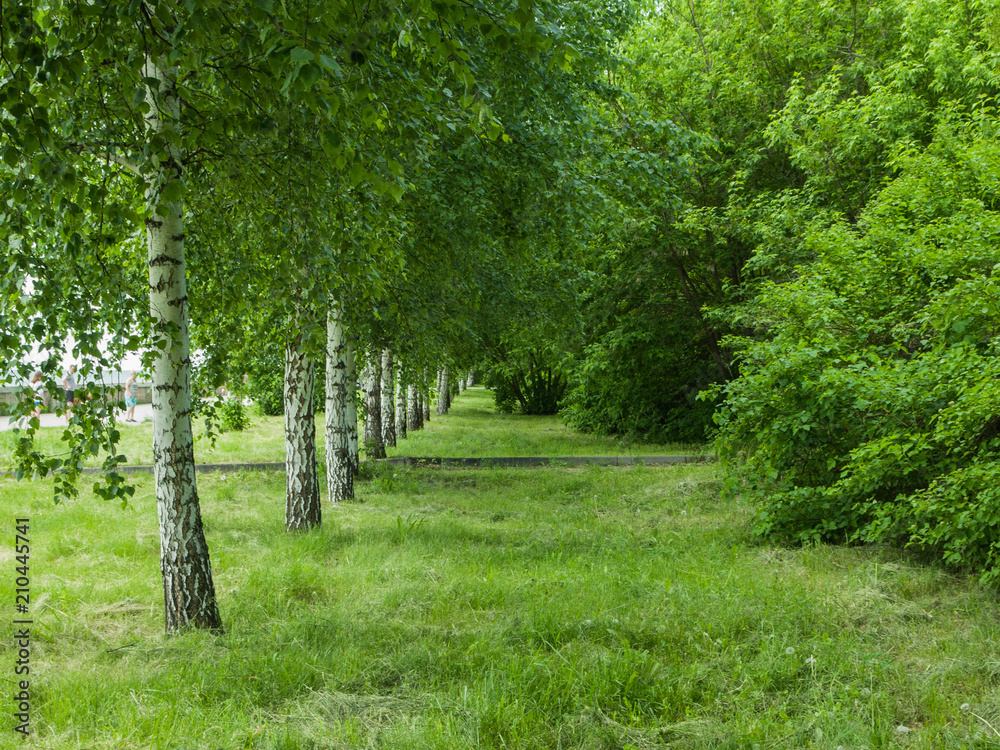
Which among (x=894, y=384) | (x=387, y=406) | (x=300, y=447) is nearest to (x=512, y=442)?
(x=387, y=406)

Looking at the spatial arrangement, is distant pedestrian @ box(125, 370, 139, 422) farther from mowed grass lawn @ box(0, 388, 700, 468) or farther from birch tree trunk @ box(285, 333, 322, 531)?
mowed grass lawn @ box(0, 388, 700, 468)

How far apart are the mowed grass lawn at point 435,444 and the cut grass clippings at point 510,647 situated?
783 centimetres

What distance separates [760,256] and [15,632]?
13.5 metres

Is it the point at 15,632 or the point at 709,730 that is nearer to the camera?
the point at 709,730

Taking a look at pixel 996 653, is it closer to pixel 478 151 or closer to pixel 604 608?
Result: pixel 604 608

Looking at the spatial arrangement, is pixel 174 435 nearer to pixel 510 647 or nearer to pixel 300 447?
pixel 510 647

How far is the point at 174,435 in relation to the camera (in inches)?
192

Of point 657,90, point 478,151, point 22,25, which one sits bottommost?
point 22,25

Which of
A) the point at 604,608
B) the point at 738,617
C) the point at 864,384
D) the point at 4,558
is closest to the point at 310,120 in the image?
the point at 604,608

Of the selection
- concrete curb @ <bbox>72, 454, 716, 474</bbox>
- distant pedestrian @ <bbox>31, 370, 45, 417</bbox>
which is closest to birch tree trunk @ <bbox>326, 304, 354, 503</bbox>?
concrete curb @ <bbox>72, 454, 716, 474</bbox>

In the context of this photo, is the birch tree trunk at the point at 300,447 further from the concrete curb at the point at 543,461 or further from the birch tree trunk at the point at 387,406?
the birch tree trunk at the point at 387,406

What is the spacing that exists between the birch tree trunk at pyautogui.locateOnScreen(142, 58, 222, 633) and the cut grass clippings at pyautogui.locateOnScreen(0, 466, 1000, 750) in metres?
0.28

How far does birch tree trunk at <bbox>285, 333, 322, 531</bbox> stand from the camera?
332 inches

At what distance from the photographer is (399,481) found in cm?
1291
